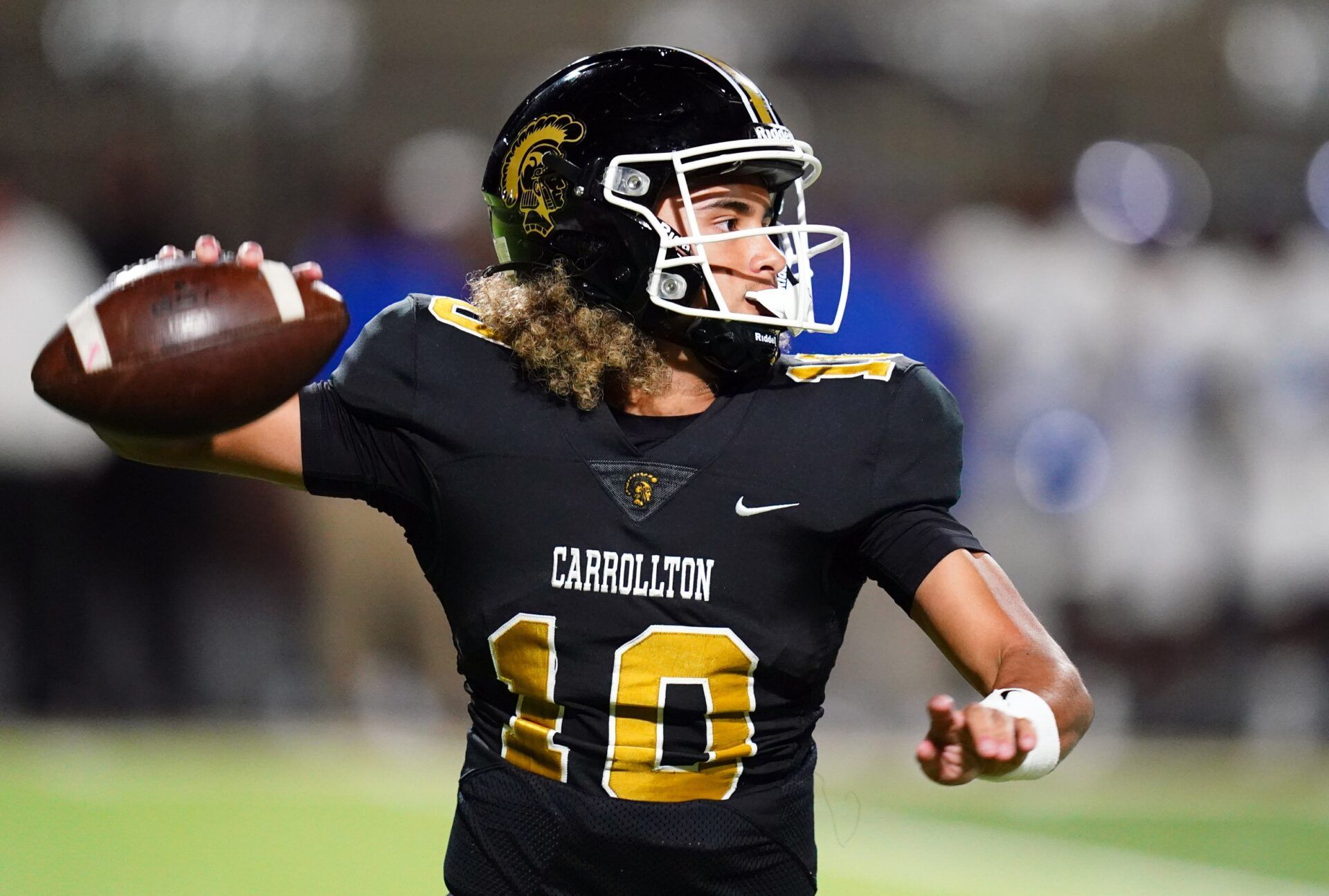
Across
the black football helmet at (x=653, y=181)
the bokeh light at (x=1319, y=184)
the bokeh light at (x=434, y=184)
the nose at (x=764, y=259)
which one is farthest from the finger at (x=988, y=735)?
the bokeh light at (x=1319, y=184)

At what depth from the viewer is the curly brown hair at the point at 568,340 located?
1930 millimetres

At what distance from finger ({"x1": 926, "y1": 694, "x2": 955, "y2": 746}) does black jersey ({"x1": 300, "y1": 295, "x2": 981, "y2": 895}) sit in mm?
353

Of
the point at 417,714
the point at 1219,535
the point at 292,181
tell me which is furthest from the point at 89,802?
the point at 1219,535

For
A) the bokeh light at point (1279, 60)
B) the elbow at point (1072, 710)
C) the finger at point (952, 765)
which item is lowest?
the finger at point (952, 765)

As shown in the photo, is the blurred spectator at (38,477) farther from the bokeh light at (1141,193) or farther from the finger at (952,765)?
the finger at (952,765)

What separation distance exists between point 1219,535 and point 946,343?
1345 mm

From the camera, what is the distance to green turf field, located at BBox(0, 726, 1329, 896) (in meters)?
4.01

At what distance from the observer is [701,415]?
192 cm

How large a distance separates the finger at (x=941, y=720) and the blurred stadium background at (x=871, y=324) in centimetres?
351

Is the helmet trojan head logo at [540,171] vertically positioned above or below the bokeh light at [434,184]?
below

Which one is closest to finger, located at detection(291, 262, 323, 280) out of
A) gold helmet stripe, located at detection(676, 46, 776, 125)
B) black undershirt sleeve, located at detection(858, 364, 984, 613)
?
gold helmet stripe, located at detection(676, 46, 776, 125)

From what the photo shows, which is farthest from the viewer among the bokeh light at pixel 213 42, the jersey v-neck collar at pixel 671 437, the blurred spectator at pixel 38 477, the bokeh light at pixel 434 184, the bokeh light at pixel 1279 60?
the bokeh light at pixel 1279 60

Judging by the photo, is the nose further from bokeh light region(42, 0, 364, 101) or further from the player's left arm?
bokeh light region(42, 0, 364, 101)

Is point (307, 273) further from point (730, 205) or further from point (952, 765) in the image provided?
point (952, 765)
